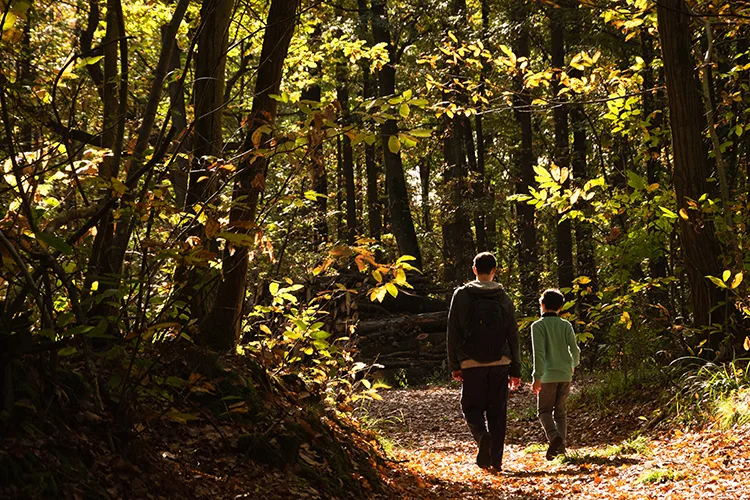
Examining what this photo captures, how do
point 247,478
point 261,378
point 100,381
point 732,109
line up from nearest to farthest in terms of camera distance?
point 100,381 → point 247,478 → point 261,378 → point 732,109

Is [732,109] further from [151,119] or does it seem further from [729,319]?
[151,119]

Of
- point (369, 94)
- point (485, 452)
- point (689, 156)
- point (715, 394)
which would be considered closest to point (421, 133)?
point (485, 452)

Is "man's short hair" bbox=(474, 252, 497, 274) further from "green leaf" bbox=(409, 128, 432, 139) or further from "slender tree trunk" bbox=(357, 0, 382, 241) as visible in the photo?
"slender tree trunk" bbox=(357, 0, 382, 241)

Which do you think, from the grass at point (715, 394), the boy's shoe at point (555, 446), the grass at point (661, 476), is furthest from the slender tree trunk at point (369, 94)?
the grass at point (661, 476)

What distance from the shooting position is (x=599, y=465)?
6.91 m

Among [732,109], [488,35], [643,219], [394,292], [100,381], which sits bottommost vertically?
[100,381]

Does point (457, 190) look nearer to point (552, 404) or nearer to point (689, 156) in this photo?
point (689, 156)

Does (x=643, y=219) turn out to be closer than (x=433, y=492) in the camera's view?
No

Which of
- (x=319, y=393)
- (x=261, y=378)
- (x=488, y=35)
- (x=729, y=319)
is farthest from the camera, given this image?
(x=488, y=35)

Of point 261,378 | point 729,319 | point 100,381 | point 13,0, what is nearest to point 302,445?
point 261,378

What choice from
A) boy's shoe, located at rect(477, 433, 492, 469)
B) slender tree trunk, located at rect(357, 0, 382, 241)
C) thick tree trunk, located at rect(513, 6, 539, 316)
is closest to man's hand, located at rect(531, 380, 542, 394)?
boy's shoe, located at rect(477, 433, 492, 469)

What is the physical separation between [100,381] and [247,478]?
1.01 m

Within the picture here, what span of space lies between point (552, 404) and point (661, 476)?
209 centimetres

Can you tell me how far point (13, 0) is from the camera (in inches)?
124
